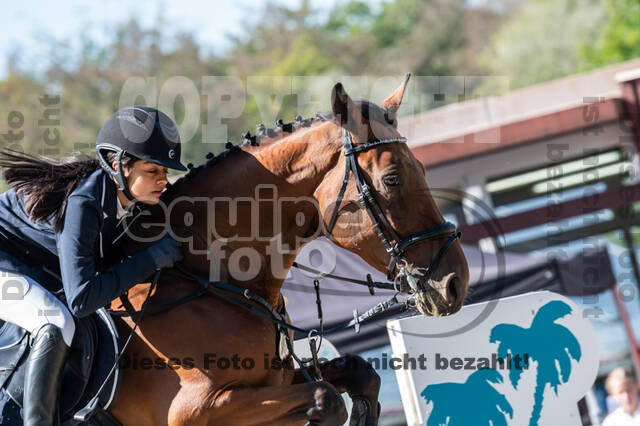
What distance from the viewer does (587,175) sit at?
12.5 m

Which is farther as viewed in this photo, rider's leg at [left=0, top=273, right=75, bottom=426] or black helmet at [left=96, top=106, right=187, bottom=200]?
black helmet at [left=96, top=106, right=187, bottom=200]

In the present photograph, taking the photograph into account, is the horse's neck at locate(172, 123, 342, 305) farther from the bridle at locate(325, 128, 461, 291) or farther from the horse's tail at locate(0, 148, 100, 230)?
the horse's tail at locate(0, 148, 100, 230)

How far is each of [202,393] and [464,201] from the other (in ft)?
27.4

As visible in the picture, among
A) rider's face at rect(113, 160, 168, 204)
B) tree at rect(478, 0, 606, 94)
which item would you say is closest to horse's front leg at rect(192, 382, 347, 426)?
rider's face at rect(113, 160, 168, 204)

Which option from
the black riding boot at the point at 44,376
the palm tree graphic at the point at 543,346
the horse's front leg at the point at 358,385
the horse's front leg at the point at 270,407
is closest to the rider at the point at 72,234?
the black riding boot at the point at 44,376

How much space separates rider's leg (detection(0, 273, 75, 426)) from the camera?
2.74 metres

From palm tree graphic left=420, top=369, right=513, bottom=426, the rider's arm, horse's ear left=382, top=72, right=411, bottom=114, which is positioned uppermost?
horse's ear left=382, top=72, right=411, bottom=114

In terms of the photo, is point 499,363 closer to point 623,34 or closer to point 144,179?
point 144,179

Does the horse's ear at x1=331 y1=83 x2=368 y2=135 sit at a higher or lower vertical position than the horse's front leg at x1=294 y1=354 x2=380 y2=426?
higher

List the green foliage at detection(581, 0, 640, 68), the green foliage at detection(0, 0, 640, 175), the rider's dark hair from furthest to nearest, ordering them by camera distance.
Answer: the green foliage at detection(0, 0, 640, 175) < the green foliage at detection(581, 0, 640, 68) < the rider's dark hair

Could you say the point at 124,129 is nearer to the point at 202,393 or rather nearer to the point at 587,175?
the point at 202,393

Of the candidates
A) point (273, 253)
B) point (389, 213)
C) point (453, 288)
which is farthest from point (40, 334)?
point (453, 288)

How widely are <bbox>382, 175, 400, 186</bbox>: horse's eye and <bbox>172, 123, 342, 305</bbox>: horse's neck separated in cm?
28

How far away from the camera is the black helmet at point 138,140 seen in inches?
116
